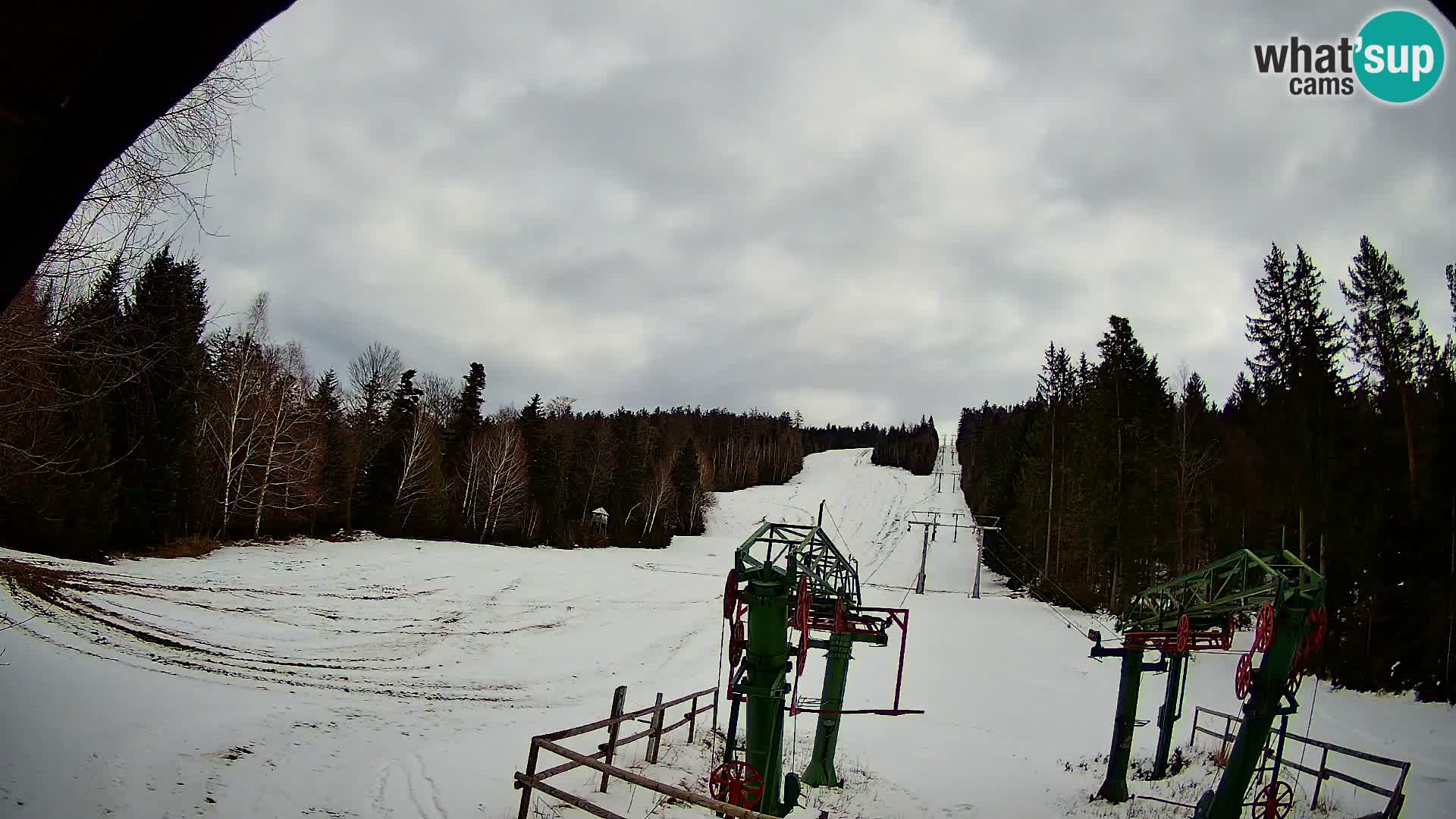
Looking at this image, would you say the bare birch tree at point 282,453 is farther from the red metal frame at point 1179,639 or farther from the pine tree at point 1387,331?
the pine tree at point 1387,331

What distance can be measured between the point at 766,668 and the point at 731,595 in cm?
131

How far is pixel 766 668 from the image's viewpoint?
1130 centimetres

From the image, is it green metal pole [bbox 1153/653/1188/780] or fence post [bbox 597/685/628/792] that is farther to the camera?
green metal pole [bbox 1153/653/1188/780]

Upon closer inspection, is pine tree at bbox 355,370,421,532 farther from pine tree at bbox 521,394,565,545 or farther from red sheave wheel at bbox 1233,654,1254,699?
red sheave wheel at bbox 1233,654,1254,699

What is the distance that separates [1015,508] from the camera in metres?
53.7

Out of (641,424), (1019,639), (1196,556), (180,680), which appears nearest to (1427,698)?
(1019,639)

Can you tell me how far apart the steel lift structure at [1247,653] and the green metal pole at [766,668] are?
25.7ft

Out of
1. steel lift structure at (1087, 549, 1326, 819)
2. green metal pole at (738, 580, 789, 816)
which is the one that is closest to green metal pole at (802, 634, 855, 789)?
green metal pole at (738, 580, 789, 816)

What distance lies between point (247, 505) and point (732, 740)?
35724 mm

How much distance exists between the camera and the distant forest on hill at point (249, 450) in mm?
6051

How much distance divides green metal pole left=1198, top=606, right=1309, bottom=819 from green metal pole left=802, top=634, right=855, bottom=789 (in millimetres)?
7246

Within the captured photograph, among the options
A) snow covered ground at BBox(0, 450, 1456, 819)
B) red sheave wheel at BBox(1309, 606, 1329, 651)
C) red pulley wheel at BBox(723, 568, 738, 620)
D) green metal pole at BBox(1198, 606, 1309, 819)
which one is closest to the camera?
snow covered ground at BBox(0, 450, 1456, 819)

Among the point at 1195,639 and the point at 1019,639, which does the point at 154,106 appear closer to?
the point at 1195,639

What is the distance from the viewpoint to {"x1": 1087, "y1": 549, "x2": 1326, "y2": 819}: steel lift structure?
11.8 meters
